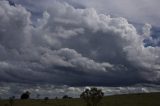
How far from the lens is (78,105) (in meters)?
171

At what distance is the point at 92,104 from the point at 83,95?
Answer: 1062 centimetres

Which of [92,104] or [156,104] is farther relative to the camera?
[156,104]

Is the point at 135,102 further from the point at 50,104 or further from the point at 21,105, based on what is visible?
the point at 21,105

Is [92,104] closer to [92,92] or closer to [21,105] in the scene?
[92,92]

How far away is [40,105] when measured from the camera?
18200cm

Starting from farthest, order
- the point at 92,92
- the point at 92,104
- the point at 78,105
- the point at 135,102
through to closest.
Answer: the point at 135,102
the point at 78,105
the point at 92,104
the point at 92,92

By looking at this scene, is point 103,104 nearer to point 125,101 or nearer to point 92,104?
point 125,101

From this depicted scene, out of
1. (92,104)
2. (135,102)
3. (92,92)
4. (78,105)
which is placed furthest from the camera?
(135,102)

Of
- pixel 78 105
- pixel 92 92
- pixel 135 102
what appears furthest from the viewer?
pixel 135 102

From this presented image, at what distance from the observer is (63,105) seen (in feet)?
577

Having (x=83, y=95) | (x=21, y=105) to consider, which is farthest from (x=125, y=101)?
(x=83, y=95)

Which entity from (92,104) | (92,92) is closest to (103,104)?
(92,104)

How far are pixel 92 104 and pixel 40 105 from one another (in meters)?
59.5

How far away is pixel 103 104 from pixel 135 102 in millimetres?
20678
